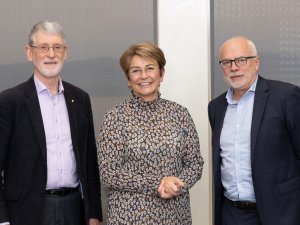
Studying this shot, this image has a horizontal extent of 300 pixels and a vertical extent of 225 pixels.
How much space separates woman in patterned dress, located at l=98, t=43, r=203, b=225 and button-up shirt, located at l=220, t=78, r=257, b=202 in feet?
0.49

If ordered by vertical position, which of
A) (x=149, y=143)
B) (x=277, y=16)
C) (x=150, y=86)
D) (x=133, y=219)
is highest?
(x=277, y=16)

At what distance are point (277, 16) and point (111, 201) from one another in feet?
5.23

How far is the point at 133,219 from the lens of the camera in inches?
76.6

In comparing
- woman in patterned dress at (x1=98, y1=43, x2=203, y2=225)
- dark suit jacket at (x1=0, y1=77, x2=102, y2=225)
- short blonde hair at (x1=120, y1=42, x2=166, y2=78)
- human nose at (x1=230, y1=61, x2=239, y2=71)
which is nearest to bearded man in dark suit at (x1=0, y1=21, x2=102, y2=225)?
dark suit jacket at (x1=0, y1=77, x2=102, y2=225)

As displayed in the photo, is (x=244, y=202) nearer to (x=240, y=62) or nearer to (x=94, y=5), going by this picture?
(x=240, y=62)

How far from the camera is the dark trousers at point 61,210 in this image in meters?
1.99

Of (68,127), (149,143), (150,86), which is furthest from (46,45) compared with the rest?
(149,143)

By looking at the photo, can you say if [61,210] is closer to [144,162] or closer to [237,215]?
[144,162]

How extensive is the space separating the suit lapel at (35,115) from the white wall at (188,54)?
93 centimetres

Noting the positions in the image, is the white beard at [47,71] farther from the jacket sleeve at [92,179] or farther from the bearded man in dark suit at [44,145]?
the jacket sleeve at [92,179]

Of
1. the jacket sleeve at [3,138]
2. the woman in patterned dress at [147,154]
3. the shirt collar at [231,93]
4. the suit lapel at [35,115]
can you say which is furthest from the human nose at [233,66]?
the jacket sleeve at [3,138]

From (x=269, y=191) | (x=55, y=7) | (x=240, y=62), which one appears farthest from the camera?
(x=55, y=7)

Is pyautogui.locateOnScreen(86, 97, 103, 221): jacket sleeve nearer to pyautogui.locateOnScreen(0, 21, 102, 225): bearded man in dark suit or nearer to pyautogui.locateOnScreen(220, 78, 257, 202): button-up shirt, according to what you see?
pyautogui.locateOnScreen(0, 21, 102, 225): bearded man in dark suit

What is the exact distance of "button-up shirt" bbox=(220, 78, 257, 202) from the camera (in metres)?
1.97
